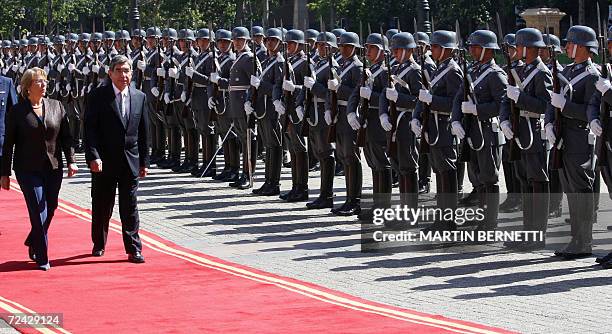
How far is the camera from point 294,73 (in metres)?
18.4

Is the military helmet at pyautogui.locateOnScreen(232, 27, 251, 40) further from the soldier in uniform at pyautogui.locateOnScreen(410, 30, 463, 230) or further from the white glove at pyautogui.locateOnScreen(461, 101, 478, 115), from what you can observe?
the white glove at pyautogui.locateOnScreen(461, 101, 478, 115)

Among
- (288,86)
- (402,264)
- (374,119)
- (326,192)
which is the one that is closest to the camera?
(402,264)

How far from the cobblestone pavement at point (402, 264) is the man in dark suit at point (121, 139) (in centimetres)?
103

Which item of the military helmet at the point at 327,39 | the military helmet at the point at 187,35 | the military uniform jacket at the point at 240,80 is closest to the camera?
the military helmet at the point at 327,39

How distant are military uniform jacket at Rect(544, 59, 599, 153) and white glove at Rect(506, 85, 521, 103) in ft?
1.69

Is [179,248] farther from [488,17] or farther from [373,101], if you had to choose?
[488,17]

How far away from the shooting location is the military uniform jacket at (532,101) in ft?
45.0

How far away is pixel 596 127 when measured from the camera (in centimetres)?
1241

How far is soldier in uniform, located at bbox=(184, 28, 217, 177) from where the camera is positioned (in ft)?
69.2

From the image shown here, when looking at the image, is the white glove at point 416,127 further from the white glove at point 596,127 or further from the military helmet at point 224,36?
the military helmet at point 224,36

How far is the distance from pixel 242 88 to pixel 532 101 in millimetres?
6747

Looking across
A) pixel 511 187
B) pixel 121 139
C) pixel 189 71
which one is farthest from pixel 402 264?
pixel 189 71

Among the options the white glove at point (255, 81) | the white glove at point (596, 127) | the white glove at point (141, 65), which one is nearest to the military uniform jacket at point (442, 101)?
the white glove at point (596, 127)

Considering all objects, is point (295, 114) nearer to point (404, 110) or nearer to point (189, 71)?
point (404, 110)
